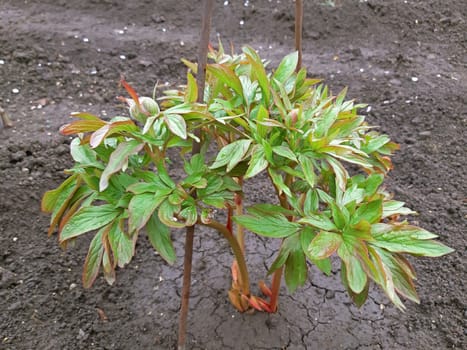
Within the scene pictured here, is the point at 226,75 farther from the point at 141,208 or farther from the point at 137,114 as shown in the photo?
the point at 141,208

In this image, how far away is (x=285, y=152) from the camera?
47.1 inches

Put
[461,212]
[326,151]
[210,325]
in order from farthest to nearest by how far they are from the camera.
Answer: [461,212], [210,325], [326,151]

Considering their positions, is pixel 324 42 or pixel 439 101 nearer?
pixel 439 101

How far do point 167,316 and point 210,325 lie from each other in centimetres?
17

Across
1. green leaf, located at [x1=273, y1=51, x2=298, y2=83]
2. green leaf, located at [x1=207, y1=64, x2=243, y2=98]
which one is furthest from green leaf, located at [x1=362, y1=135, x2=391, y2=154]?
green leaf, located at [x1=207, y1=64, x2=243, y2=98]

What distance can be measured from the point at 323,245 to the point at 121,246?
1.52 ft

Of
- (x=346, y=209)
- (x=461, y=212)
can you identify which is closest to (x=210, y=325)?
(x=346, y=209)

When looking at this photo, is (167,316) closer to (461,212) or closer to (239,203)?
(239,203)

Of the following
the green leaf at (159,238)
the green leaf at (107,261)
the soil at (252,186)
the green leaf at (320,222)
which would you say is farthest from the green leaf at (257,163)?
the soil at (252,186)

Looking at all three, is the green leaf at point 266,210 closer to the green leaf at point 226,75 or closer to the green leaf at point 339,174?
the green leaf at point 339,174

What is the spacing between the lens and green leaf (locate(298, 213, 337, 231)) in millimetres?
1182

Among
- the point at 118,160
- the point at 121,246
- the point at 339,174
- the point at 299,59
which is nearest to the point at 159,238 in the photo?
the point at 121,246

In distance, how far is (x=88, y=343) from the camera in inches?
70.7

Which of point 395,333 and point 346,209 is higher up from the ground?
point 346,209
